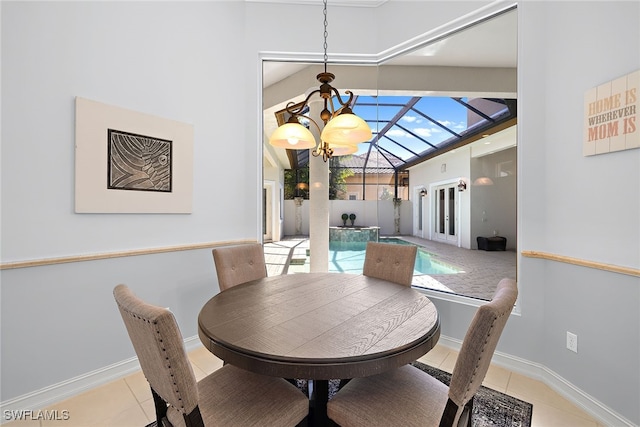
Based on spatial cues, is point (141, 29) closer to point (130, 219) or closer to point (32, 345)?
point (130, 219)

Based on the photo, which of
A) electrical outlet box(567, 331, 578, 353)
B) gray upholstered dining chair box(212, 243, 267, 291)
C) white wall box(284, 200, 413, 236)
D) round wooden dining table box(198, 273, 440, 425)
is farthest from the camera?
white wall box(284, 200, 413, 236)

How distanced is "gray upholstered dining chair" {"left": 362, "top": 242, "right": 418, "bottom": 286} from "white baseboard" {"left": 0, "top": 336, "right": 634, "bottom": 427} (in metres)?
1.07

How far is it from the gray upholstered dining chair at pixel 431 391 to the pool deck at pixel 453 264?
1.63m

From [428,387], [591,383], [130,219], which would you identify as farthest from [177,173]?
[591,383]

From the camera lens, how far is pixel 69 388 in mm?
1904

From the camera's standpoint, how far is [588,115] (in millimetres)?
1830

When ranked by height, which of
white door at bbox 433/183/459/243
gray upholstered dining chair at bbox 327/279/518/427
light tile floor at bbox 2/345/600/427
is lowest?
light tile floor at bbox 2/345/600/427

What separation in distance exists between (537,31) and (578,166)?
110cm

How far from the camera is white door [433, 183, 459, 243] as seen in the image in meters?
3.67

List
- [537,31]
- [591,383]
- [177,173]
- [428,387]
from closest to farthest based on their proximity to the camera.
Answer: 1. [428,387]
2. [591,383]
3. [537,31]
4. [177,173]

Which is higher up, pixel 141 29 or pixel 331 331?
pixel 141 29

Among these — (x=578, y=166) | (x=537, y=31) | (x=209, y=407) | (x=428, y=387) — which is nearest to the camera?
(x=209, y=407)

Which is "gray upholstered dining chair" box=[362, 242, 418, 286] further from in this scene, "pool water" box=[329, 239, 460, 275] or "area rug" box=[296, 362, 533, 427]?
"pool water" box=[329, 239, 460, 275]

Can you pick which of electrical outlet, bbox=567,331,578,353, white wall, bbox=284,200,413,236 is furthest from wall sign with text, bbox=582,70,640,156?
white wall, bbox=284,200,413,236
